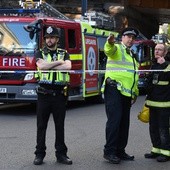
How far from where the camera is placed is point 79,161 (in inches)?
262

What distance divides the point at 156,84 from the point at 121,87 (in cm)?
65

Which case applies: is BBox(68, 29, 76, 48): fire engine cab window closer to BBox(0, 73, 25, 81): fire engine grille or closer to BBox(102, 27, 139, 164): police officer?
BBox(0, 73, 25, 81): fire engine grille

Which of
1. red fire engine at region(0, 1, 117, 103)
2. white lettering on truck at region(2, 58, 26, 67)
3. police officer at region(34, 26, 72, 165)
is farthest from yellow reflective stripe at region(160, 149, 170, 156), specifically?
white lettering on truck at region(2, 58, 26, 67)

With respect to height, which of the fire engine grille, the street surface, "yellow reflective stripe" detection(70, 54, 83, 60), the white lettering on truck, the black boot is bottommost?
the street surface

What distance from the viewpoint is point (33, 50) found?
36.7 feet

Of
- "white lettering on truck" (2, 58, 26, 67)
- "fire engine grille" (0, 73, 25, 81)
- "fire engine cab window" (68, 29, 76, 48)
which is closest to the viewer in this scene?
"white lettering on truck" (2, 58, 26, 67)

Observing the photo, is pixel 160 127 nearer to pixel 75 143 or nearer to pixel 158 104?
pixel 158 104

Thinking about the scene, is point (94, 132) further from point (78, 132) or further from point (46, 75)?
point (46, 75)

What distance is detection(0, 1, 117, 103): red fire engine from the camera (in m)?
11.2

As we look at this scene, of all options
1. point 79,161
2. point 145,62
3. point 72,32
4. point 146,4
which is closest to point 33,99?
point 72,32

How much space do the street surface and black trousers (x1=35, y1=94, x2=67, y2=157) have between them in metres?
0.25

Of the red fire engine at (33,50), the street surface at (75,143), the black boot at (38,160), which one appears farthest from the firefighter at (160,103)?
the red fire engine at (33,50)

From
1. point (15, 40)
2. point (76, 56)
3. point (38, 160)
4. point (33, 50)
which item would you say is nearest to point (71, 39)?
point (76, 56)

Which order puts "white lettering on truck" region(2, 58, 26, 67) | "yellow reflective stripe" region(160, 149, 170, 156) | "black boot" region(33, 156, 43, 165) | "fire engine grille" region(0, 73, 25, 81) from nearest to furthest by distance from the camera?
"black boot" region(33, 156, 43, 165), "yellow reflective stripe" region(160, 149, 170, 156), "white lettering on truck" region(2, 58, 26, 67), "fire engine grille" region(0, 73, 25, 81)
